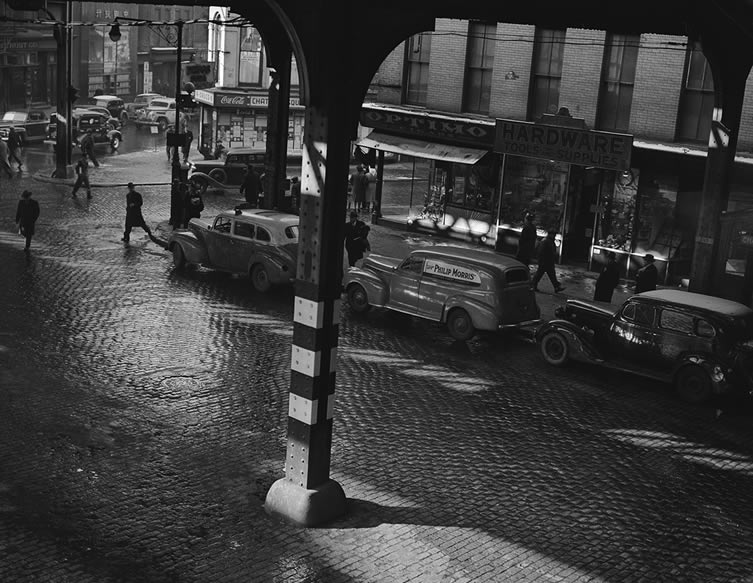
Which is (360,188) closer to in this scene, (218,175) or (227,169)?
(218,175)

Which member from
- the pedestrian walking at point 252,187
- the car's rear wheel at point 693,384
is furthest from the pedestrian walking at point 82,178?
the car's rear wheel at point 693,384

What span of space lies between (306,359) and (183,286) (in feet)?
38.7

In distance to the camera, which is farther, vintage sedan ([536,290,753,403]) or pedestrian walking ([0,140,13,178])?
pedestrian walking ([0,140,13,178])

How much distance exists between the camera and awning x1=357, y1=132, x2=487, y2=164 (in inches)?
1113

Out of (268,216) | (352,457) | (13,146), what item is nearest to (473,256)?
(268,216)

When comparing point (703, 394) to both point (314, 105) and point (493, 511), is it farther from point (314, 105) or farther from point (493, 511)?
point (314, 105)

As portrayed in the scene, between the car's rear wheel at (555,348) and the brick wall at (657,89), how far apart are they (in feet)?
29.1

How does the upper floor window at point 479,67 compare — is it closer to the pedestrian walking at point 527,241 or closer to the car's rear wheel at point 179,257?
the pedestrian walking at point 527,241

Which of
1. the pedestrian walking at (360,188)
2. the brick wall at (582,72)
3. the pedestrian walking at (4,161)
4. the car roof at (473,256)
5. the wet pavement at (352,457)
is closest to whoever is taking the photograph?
the wet pavement at (352,457)

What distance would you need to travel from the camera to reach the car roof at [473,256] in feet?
65.7

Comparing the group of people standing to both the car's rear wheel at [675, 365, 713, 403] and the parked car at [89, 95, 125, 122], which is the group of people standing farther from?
the parked car at [89, 95, 125, 122]

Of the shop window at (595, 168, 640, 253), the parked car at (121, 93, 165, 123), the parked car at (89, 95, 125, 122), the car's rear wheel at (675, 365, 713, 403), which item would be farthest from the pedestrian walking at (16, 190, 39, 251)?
the parked car at (121, 93, 165, 123)

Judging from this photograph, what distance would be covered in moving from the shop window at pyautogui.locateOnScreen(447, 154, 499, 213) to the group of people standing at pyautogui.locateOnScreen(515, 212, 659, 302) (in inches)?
64.7

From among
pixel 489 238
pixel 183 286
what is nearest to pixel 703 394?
pixel 183 286
